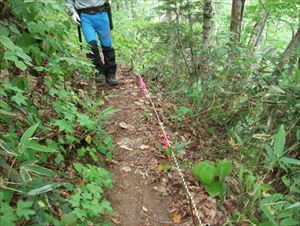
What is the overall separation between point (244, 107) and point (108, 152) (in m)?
1.67

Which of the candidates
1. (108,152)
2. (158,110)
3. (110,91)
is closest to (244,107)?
(158,110)

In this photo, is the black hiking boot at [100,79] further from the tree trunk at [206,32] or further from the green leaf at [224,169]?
the green leaf at [224,169]

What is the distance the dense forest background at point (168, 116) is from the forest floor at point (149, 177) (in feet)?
→ 0.51

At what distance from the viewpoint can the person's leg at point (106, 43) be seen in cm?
525

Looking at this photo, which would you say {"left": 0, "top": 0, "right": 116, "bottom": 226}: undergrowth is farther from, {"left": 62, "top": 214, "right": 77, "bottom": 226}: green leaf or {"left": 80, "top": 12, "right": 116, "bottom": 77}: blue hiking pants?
{"left": 80, "top": 12, "right": 116, "bottom": 77}: blue hiking pants

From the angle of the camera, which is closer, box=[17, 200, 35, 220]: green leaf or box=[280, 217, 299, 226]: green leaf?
box=[17, 200, 35, 220]: green leaf

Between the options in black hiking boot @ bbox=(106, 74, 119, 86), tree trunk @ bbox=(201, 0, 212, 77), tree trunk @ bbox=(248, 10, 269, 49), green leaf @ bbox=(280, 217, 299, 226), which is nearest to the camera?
green leaf @ bbox=(280, 217, 299, 226)

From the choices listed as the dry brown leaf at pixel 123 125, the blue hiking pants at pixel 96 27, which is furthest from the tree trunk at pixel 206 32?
the blue hiking pants at pixel 96 27

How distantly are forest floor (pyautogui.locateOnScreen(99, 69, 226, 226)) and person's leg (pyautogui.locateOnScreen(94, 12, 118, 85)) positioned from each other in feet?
3.91

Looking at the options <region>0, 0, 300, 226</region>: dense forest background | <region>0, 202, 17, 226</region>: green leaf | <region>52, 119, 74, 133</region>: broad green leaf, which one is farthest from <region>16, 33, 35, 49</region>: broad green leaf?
<region>0, 202, 17, 226</region>: green leaf

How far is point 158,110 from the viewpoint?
4.50 metres

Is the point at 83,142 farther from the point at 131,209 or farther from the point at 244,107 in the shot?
the point at 244,107

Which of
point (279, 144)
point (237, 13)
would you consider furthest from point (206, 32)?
point (279, 144)

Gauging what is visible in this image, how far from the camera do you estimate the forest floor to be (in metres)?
2.78
